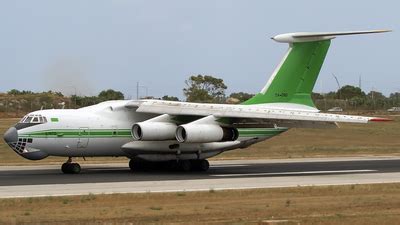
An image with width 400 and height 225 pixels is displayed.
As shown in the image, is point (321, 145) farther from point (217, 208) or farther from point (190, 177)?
point (217, 208)

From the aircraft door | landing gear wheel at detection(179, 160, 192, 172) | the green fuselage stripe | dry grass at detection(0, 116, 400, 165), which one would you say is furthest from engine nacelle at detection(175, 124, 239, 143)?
dry grass at detection(0, 116, 400, 165)

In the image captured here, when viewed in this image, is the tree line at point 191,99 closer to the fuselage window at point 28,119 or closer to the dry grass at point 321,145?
the dry grass at point 321,145

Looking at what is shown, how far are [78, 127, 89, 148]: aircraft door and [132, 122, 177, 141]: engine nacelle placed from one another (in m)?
1.69

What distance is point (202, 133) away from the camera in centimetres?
2722

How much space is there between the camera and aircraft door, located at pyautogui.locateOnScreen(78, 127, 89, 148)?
27.0 meters

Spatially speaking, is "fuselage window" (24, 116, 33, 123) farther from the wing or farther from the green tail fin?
the green tail fin

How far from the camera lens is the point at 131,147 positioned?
2781 centimetres

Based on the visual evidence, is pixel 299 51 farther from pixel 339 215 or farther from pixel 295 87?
pixel 339 215

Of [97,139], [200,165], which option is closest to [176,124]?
[200,165]

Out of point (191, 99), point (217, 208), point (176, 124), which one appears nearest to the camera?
point (217, 208)

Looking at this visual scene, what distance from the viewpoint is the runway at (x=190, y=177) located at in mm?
20578

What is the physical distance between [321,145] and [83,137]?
A: 26474mm

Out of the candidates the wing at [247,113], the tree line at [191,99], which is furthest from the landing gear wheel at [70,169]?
the tree line at [191,99]

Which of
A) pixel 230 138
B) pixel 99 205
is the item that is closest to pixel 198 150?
pixel 230 138
